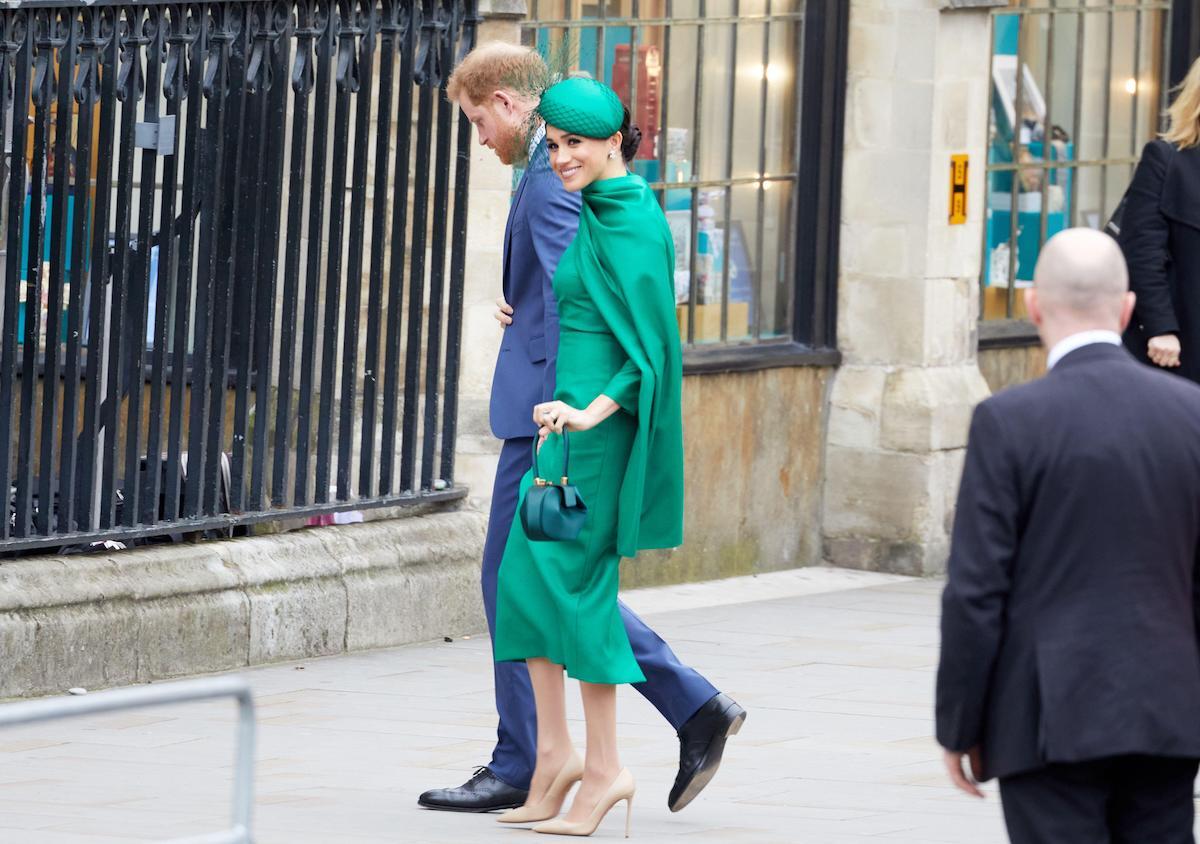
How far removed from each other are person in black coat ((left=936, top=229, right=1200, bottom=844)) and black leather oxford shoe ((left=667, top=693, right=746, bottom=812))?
2.10 m

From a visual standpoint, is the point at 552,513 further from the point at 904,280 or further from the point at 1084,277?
the point at 904,280

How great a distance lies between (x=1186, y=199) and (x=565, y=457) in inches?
83.1

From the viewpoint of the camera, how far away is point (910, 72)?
1080cm

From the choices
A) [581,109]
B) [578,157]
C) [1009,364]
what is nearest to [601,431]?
[578,157]

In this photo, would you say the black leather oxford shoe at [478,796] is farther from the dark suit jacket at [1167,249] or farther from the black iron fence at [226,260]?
the dark suit jacket at [1167,249]

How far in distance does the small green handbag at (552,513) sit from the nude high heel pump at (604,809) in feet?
1.91

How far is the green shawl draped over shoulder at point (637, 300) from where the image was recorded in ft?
18.8

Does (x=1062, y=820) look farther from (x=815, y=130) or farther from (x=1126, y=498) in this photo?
(x=815, y=130)

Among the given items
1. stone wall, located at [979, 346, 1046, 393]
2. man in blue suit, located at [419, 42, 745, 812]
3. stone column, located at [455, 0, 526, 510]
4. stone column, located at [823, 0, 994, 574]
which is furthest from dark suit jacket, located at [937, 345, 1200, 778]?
stone wall, located at [979, 346, 1046, 393]

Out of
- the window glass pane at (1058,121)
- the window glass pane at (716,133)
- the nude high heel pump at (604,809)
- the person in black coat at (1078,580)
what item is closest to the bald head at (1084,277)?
the person in black coat at (1078,580)

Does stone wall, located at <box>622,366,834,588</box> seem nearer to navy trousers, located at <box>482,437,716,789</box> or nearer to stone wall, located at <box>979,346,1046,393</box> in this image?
stone wall, located at <box>979,346,1046,393</box>

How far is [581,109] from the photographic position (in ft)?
18.8

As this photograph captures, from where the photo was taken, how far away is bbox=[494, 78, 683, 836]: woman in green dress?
5730 millimetres

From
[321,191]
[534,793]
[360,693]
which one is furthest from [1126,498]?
[321,191]
